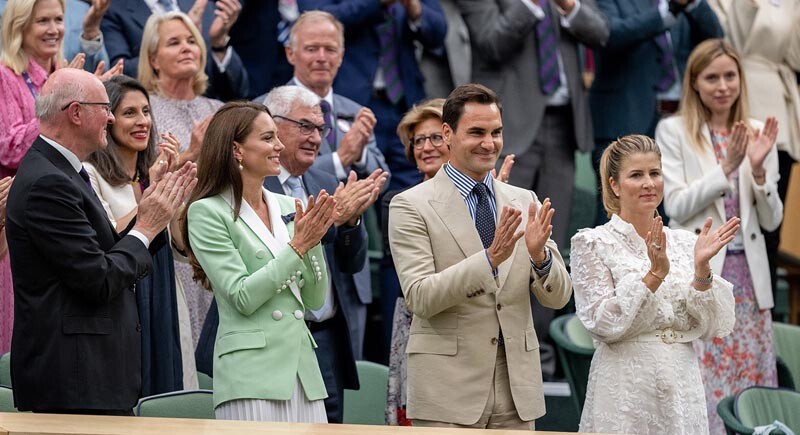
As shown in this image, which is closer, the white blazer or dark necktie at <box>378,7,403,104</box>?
the white blazer

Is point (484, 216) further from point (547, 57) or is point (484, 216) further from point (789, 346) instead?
point (547, 57)

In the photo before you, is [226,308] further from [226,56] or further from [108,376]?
[226,56]

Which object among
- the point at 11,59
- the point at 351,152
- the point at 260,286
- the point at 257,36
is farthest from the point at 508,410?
the point at 257,36

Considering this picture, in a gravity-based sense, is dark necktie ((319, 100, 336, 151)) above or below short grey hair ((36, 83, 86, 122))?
above

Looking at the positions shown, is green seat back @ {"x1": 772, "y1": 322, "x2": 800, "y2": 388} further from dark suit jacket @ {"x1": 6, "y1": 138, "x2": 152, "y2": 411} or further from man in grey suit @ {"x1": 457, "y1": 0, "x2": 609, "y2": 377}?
dark suit jacket @ {"x1": 6, "y1": 138, "x2": 152, "y2": 411}

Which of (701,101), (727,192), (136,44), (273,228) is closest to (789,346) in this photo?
(727,192)

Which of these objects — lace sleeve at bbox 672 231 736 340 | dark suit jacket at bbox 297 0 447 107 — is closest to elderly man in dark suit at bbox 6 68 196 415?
lace sleeve at bbox 672 231 736 340

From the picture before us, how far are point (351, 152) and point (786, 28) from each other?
2.77 metres

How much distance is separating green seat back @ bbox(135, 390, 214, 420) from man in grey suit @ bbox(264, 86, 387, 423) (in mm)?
675

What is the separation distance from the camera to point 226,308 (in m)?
4.23

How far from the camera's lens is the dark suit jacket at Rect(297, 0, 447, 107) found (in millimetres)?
6730

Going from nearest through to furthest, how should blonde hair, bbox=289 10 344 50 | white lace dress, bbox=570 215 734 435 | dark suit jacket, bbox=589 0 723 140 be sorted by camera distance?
white lace dress, bbox=570 215 734 435 < blonde hair, bbox=289 10 344 50 < dark suit jacket, bbox=589 0 723 140

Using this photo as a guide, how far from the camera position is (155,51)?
593 cm

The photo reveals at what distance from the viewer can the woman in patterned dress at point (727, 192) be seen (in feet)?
19.8
